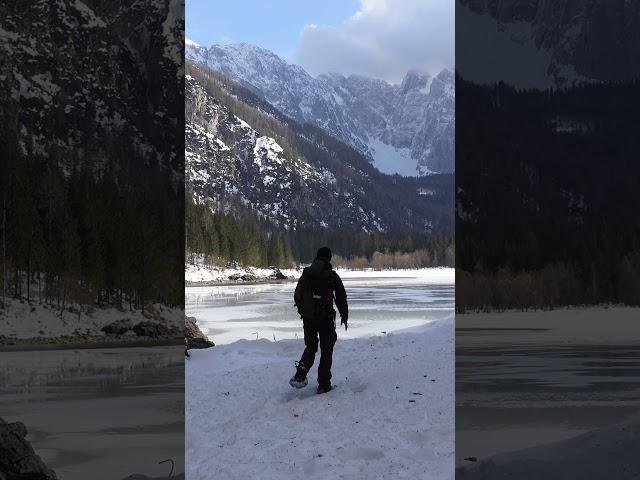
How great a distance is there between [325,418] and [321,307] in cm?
162

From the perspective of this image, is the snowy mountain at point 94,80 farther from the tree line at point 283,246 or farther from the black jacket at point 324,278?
the tree line at point 283,246

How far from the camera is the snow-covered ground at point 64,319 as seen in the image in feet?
14.8

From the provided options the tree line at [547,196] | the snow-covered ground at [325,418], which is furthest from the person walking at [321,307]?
the tree line at [547,196]

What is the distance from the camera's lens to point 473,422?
4.58 metres

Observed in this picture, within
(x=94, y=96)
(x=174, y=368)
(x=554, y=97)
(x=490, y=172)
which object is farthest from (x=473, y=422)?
(x=94, y=96)

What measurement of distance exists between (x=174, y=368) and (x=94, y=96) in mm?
2177

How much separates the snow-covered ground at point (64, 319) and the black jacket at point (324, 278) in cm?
374

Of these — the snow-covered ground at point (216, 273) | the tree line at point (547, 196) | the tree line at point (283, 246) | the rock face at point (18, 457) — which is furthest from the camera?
the tree line at point (283, 246)

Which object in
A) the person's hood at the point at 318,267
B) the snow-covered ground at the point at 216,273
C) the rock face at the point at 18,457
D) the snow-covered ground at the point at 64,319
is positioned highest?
the person's hood at the point at 318,267

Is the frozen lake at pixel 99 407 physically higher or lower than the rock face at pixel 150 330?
lower

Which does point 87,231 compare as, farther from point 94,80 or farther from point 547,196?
point 547,196

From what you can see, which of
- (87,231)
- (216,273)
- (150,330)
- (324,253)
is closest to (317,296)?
(324,253)

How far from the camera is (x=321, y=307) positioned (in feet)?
27.9

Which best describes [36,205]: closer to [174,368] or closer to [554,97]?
[174,368]
